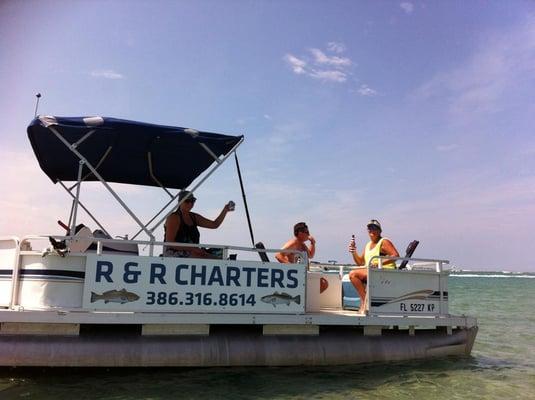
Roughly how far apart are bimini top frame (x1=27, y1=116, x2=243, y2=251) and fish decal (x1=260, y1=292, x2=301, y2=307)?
1.89m

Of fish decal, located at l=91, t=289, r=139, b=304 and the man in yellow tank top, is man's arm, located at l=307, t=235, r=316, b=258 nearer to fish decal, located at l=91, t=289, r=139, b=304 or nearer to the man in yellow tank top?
the man in yellow tank top

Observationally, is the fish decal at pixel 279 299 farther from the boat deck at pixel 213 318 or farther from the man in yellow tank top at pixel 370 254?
the man in yellow tank top at pixel 370 254

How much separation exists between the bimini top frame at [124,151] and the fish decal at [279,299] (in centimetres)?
189

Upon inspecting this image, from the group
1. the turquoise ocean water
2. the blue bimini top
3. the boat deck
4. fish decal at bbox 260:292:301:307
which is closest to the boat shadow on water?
the turquoise ocean water

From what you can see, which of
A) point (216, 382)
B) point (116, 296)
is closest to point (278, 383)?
point (216, 382)

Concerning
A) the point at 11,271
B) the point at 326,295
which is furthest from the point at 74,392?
the point at 326,295

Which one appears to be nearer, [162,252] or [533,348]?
[162,252]

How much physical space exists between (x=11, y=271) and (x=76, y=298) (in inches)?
37.1

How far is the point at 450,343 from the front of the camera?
8.13 m

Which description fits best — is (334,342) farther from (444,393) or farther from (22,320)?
(22,320)

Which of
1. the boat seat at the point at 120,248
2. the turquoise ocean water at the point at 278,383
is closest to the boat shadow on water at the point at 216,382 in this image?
the turquoise ocean water at the point at 278,383

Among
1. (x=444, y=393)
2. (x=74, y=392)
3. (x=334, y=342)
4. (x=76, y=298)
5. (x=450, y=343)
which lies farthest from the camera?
(x=450, y=343)

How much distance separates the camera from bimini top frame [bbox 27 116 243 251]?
6.31 metres

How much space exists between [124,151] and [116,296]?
250 centimetres
